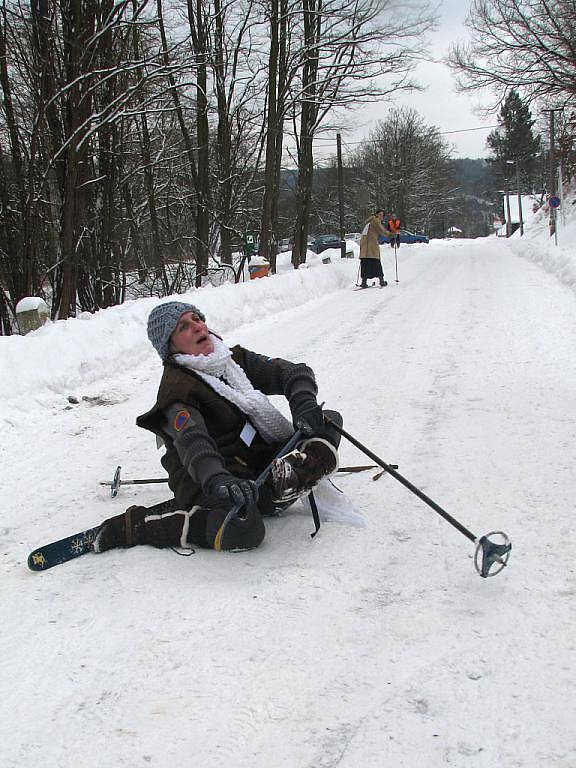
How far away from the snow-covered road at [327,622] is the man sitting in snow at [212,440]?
13cm

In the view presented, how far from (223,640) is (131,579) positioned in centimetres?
68

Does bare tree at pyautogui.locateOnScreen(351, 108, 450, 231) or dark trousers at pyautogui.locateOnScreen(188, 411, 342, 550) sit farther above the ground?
bare tree at pyautogui.locateOnScreen(351, 108, 450, 231)

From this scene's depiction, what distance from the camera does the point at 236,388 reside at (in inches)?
135

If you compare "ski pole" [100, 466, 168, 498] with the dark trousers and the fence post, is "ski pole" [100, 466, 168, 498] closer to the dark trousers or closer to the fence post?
the dark trousers

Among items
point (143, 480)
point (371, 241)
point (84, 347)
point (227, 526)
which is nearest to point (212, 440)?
point (227, 526)

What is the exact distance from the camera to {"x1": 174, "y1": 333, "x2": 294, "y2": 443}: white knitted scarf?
3312mm

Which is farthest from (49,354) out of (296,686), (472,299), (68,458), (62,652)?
(472,299)

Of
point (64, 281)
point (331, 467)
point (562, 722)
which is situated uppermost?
point (64, 281)

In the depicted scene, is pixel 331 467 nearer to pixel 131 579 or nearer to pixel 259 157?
pixel 131 579

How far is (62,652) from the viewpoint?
244 centimetres

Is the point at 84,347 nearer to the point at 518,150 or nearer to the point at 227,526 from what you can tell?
the point at 227,526

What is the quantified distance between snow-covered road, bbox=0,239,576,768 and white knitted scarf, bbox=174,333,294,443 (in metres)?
0.46

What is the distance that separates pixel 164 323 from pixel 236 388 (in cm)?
48

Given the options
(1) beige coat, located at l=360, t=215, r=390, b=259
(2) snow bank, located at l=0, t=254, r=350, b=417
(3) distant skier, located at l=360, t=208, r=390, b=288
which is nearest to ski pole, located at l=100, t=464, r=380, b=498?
(2) snow bank, located at l=0, t=254, r=350, b=417
